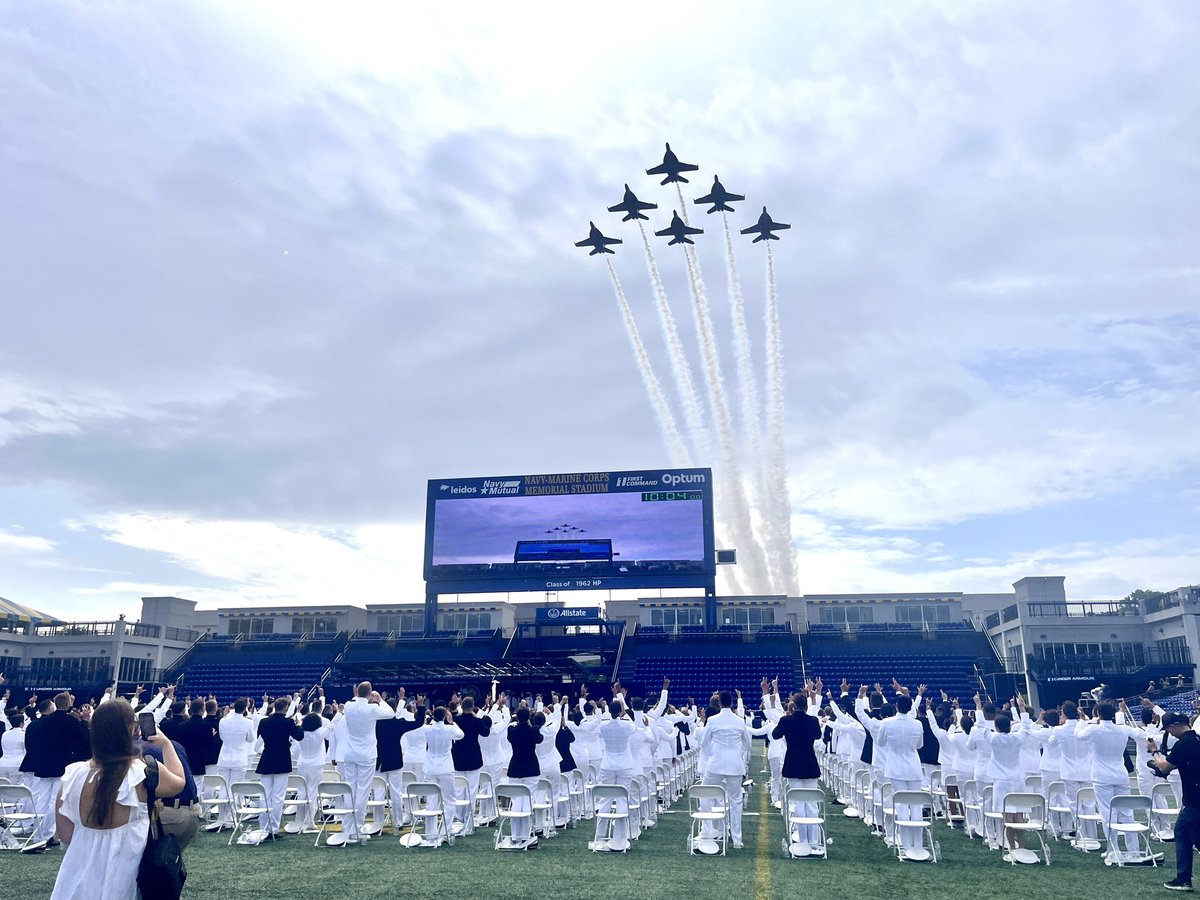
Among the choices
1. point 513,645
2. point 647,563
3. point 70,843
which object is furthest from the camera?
point 513,645

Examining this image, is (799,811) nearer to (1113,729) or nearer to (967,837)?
(967,837)

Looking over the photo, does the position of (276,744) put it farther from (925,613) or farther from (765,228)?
(925,613)

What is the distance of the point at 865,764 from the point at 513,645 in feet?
142

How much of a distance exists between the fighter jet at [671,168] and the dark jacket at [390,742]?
39.2 metres

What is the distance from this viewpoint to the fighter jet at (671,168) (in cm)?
4866

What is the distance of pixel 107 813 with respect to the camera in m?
5.74

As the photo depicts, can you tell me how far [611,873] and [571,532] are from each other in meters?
39.9

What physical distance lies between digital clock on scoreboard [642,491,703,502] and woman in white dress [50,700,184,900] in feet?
152

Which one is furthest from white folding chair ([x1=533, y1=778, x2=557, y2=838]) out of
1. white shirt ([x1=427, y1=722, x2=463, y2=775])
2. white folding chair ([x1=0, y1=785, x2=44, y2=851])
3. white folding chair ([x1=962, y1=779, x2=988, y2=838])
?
white folding chair ([x1=0, y1=785, x2=44, y2=851])

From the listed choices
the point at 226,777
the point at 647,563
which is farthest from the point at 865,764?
the point at 647,563

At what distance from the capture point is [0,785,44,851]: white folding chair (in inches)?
541

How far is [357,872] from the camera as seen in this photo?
39.9 ft

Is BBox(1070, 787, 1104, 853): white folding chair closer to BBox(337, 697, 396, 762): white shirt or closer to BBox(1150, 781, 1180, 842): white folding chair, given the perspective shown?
BBox(1150, 781, 1180, 842): white folding chair

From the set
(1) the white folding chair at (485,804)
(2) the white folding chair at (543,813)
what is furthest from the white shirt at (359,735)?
(1) the white folding chair at (485,804)
